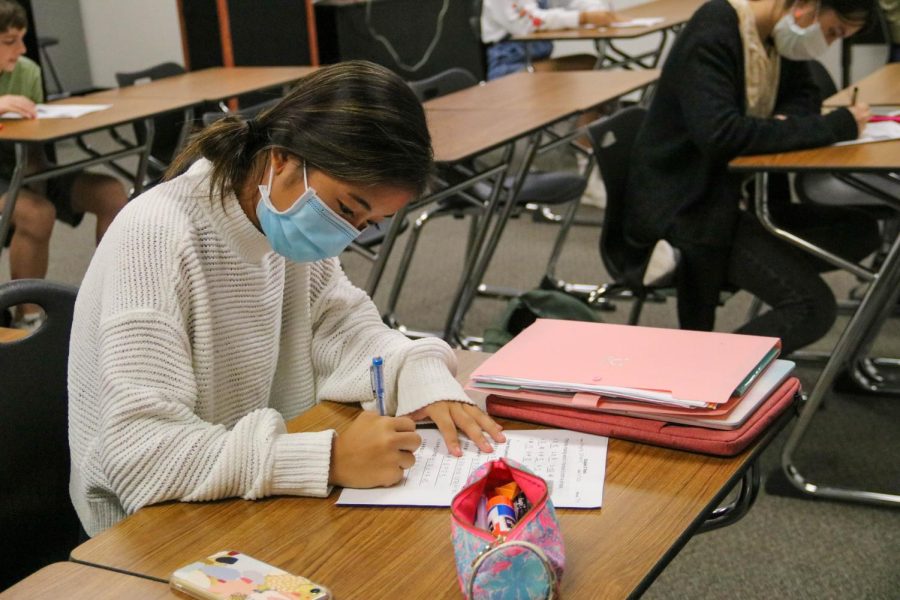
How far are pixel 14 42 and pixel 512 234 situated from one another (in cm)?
205

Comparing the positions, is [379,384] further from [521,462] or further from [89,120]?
[89,120]

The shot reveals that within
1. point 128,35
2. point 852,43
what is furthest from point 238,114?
point 128,35

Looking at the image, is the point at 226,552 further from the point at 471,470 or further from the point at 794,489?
the point at 794,489

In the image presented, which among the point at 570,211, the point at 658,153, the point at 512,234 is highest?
the point at 658,153

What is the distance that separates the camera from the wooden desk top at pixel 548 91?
122 inches

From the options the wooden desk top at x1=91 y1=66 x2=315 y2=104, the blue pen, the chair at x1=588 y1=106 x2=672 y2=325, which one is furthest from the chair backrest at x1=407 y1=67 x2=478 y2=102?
the blue pen

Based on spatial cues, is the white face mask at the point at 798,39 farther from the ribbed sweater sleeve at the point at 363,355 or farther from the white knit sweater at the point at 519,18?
the white knit sweater at the point at 519,18

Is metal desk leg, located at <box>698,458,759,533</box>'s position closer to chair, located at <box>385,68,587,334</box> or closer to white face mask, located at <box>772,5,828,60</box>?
white face mask, located at <box>772,5,828,60</box>

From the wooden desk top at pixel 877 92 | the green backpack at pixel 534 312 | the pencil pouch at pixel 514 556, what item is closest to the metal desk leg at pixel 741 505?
the pencil pouch at pixel 514 556

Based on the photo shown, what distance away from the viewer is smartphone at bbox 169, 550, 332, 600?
2.81 feet

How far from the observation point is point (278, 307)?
136cm

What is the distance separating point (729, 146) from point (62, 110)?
2199 mm

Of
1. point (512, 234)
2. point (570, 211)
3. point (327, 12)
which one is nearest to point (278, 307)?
point (570, 211)

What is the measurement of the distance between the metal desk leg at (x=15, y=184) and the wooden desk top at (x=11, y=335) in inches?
67.0
